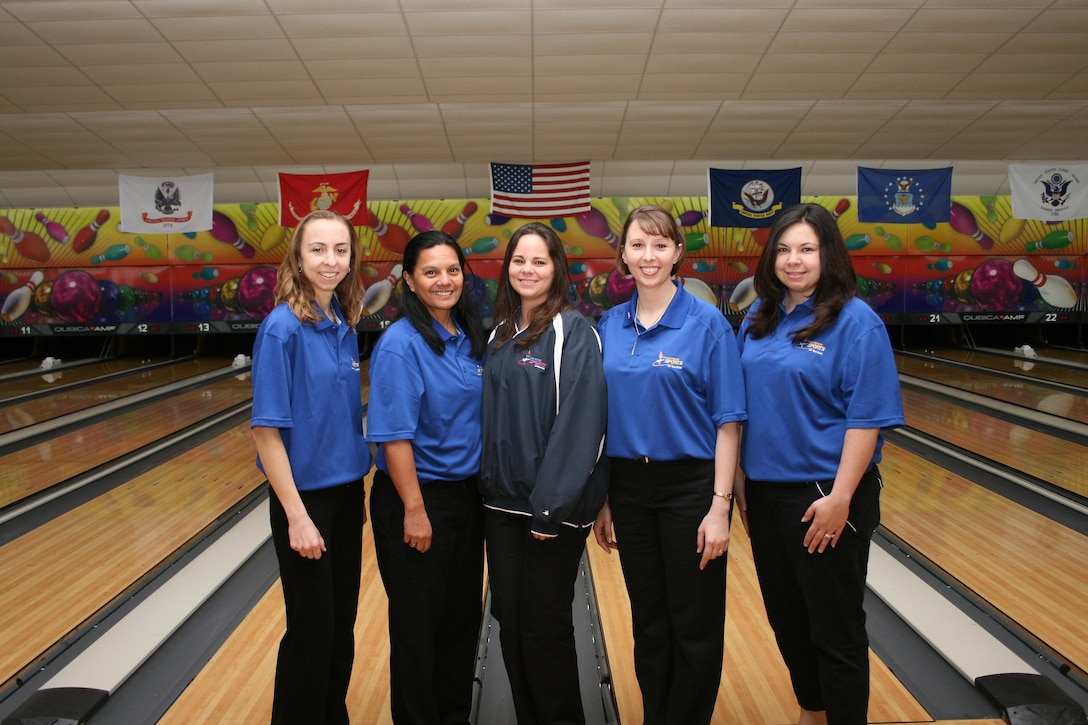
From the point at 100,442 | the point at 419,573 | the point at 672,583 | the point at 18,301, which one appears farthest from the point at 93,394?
the point at 672,583

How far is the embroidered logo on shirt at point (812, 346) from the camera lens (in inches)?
79.5

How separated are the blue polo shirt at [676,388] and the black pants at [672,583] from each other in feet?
0.20

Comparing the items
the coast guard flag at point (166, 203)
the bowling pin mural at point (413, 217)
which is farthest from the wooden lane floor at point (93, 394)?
the bowling pin mural at point (413, 217)

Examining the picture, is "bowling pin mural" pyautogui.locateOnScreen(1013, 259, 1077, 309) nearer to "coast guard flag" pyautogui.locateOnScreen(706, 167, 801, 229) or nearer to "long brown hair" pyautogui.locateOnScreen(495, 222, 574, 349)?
"coast guard flag" pyautogui.locateOnScreen(706, 167, 801, 229)

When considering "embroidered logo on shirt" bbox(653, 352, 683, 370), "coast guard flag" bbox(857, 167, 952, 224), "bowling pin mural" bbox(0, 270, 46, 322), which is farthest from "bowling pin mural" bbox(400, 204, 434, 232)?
"embroidered logo on shirt" bbox(653, 352, 683, 370)

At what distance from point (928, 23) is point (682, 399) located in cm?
498

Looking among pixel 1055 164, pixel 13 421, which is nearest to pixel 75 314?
pixel 13 421

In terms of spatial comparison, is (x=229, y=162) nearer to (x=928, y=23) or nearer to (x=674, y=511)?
(x=928, y=23)

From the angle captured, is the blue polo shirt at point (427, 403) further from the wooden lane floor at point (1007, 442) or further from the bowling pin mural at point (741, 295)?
the bowling pin mural at point (741, 295)

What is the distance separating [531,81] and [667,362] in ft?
17.3

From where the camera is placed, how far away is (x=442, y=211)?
11586mm

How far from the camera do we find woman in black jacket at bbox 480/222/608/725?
2002 millimetres

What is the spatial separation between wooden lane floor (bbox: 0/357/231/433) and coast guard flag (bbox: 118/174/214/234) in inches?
69.1

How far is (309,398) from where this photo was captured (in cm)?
207
